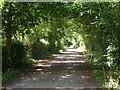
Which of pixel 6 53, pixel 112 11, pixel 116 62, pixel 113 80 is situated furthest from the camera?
pixel 6 53

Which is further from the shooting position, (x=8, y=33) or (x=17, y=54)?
(x=17, y=54)

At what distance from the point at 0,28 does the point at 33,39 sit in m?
12.1

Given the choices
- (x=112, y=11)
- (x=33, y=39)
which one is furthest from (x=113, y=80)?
(x=33, y=39)

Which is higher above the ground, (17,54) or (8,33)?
(8,33)

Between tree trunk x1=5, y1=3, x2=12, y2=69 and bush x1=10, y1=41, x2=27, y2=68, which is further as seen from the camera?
bush x1=10, y1=41, x2=27, y2=68

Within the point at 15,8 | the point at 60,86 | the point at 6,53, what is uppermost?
the point at 15,8

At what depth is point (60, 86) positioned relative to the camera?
515 inches

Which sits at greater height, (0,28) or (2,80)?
(0,28)

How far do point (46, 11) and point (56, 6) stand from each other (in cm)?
87

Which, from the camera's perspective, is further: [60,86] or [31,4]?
[31,4]

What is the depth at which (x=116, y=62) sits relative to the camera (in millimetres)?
15695

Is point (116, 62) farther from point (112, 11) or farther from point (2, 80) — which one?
point (2, 80)

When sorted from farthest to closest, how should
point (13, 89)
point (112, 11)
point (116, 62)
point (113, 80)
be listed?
1. point (116, 62)
2. point (112, 11)
3. point (13, 89)
4. point (113, 80)

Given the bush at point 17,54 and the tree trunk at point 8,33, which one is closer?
the tree trunk at point 8,33
